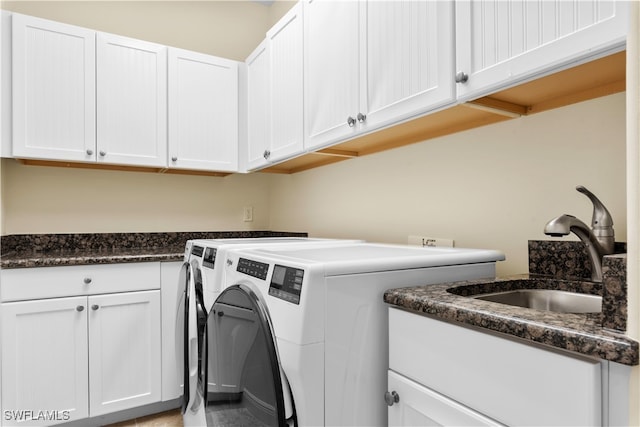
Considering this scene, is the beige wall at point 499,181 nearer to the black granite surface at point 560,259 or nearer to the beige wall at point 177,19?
the black granite surface at point 560,259

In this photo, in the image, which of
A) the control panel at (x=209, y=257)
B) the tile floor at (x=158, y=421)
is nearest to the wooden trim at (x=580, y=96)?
Result: the control panel at (x=209, y=257)

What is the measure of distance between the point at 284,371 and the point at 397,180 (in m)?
1.17

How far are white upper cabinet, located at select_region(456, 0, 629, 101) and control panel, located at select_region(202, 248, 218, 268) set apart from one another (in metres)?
1.08

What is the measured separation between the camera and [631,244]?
1.94 feet

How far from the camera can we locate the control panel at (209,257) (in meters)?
1.55

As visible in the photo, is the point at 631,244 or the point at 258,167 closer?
the point at 631,244

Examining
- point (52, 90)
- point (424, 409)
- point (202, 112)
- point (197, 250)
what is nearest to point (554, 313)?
point (424, 409)

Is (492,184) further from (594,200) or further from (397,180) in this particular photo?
(397,180)

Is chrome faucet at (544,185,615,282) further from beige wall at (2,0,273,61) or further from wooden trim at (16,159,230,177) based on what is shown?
beige wall at (2,0,273,61)

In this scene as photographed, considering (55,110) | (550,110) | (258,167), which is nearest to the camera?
(550,110)

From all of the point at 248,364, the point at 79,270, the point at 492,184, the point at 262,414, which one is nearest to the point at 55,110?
the point at 79,270

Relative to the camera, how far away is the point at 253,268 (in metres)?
1.20

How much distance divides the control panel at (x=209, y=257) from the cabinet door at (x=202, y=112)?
1.08 meters

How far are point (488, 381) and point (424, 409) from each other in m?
0.21
